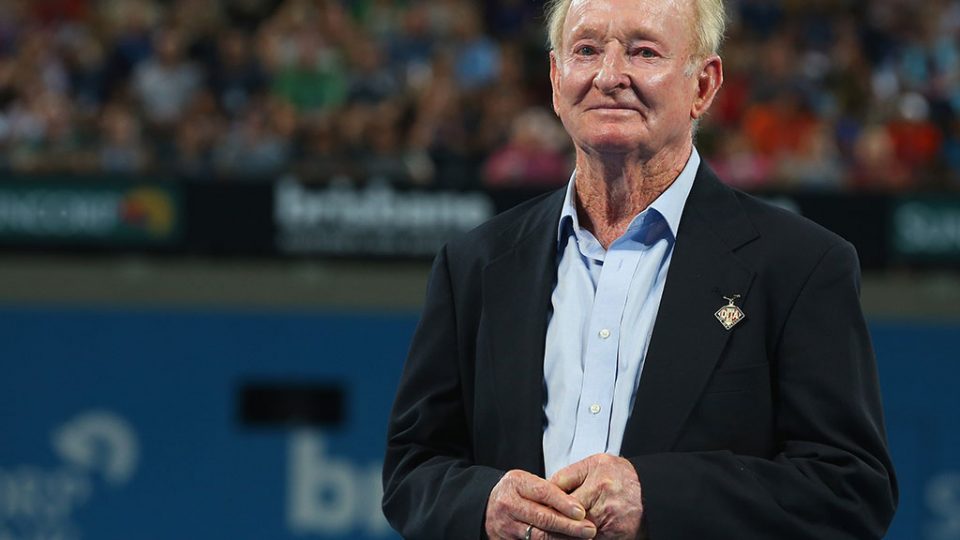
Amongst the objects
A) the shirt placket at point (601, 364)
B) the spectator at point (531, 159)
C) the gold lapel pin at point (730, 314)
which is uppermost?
the gold lapel pin at point (730, 314)

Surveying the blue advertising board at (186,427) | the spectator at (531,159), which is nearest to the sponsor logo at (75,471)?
the blue advertising board at (186,427)

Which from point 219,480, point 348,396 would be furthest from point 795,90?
point 219,480

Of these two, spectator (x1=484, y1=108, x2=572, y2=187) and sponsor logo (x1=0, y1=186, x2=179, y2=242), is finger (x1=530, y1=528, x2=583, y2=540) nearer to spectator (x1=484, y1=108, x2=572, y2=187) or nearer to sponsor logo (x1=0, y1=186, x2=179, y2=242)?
spectator (x1=484, y1=108, x2=572, y2=187)

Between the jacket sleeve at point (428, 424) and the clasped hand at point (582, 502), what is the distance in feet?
0.70

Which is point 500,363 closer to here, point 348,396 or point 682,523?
point 682,523

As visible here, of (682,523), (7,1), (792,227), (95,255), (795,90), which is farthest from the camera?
(7,1)

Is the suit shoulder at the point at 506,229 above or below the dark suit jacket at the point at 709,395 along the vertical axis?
above

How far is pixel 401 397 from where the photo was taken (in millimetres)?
2756

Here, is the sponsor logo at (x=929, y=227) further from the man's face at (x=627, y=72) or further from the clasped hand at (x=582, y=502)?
the clasped hand at (x=582, y=502)

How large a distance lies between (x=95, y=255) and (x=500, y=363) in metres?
8.12

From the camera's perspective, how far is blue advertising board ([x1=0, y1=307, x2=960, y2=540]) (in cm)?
1050

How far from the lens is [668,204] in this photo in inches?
105

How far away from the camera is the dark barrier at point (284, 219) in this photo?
9797 mm

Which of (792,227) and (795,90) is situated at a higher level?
(792,227)
